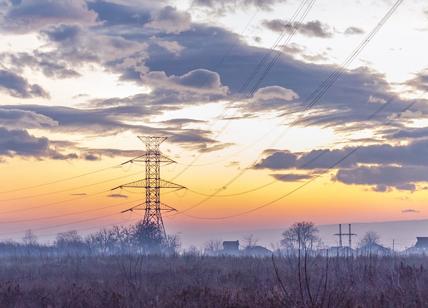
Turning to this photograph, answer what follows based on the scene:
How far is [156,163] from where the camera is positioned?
7069 centimetres

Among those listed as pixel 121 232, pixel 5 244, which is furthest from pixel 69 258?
pixel 5 244

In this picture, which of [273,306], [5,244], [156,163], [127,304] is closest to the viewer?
Answer: [273,306]

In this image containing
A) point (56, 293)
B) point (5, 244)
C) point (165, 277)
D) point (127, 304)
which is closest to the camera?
point (127, 304)

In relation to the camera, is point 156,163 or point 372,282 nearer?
point 372,282

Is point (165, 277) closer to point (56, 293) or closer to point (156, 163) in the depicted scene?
point (56, 293)

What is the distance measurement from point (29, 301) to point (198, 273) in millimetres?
10670

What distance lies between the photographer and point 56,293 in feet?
65.4

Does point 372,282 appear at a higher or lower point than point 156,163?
lower

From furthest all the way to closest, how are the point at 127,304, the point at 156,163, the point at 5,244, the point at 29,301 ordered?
1. the point at 5,244
2. the point at 156,163
3. the point at 29,301
4. the point at 127,304

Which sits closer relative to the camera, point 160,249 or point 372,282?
point 372,282

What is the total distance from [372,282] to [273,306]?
22.9 feet

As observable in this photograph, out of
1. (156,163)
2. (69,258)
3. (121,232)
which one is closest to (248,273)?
(69,258)

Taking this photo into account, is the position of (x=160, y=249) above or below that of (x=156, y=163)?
below

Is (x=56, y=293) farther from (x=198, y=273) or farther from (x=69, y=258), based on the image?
(x=69, y=258)
